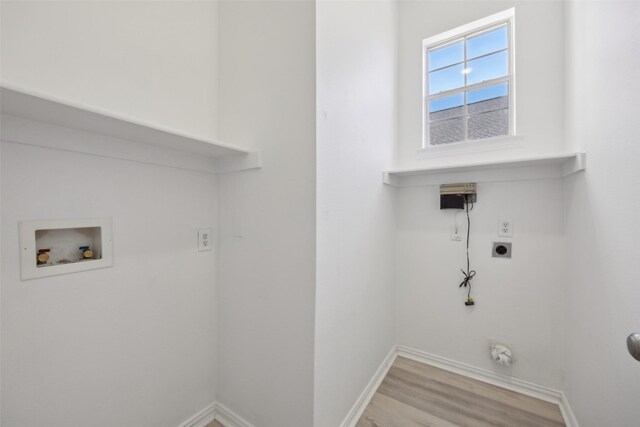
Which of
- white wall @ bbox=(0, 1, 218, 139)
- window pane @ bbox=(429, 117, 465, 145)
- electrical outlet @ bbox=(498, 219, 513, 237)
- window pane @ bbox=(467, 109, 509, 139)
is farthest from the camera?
window pane @ bbox=(429, 117, 465, 145)

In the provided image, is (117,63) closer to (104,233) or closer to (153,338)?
(104,233)

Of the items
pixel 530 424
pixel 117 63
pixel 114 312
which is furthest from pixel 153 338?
pixel 530 424

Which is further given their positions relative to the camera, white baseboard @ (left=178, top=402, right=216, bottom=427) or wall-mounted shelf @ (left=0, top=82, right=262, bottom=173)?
white baseboard @ (left=178, top=402, right=216, bottom=427)

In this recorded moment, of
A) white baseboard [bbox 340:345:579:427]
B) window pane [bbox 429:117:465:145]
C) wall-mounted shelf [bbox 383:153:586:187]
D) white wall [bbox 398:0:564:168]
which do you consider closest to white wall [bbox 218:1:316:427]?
white baseboard [bbox 340:345:579:427]

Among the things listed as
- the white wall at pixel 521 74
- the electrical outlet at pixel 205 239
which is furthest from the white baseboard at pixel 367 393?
the white wall at pixel 521 74

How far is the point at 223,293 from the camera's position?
155 centimetres

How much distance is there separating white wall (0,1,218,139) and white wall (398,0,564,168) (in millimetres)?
1665

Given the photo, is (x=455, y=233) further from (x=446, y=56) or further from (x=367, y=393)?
(x=446, y=56)

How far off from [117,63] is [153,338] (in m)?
1.37

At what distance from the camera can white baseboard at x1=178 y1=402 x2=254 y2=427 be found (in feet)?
4.71

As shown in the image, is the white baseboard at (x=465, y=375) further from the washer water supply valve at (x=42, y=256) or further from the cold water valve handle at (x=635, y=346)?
the washer water supply valve at (x=42, y=256)

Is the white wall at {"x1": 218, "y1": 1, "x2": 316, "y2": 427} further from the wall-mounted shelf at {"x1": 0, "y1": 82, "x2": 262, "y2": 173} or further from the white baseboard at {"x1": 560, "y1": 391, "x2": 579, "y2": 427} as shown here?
the white baseboard at {"x1": 560, "y1": 391, "x2": 579, "y2": 427}

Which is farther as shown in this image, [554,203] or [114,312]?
[554,203]

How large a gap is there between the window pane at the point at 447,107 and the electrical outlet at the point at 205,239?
2077mm
